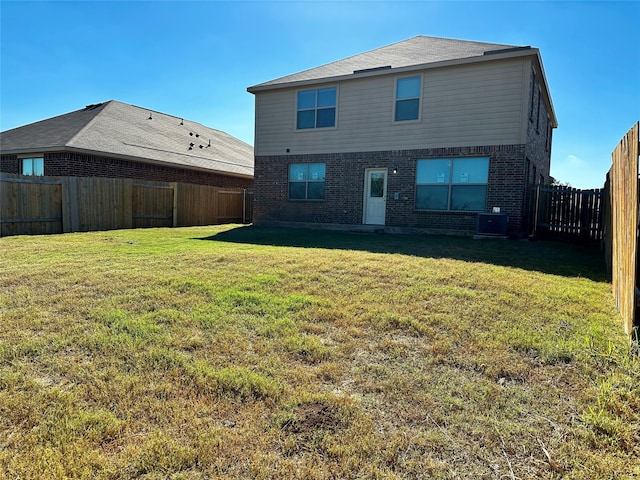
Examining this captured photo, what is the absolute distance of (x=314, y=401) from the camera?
8.24 ft

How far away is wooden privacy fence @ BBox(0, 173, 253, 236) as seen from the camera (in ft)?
37.2

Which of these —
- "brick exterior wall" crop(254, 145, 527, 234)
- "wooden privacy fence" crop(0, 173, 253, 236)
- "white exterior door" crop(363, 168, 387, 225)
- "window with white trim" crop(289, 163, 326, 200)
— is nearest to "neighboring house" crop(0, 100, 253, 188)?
"wooden privacy fence" crop(0, 173, 253, 236)

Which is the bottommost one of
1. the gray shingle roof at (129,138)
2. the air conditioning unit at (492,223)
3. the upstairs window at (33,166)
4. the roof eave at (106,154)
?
the air conditioning unit at (492,223)

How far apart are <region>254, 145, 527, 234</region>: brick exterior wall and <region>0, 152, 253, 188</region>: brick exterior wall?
5414 millimetres

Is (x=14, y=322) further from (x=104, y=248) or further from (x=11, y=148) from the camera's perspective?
(x=11, y=148)

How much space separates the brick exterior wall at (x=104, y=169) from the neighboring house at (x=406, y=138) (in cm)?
546

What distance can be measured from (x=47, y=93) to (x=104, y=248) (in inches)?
533

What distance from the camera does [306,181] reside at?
→ 1427 centimetres

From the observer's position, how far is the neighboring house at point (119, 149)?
48.9ft

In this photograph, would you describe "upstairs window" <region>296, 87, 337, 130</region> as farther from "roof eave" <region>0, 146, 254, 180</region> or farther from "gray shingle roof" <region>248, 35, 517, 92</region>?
"roof eave" <region>0, 146, 254, 180</region>

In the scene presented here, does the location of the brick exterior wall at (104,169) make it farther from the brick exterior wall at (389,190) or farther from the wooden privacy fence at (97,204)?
the brick exterior wall at (389,190)

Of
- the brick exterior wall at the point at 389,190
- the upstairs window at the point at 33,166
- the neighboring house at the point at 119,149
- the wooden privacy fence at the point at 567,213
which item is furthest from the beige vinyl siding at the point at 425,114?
the upstairs window at the point at 33,166

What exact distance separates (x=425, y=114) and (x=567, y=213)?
16.9ft

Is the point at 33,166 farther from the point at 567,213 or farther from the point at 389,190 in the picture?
the point at 567,213
